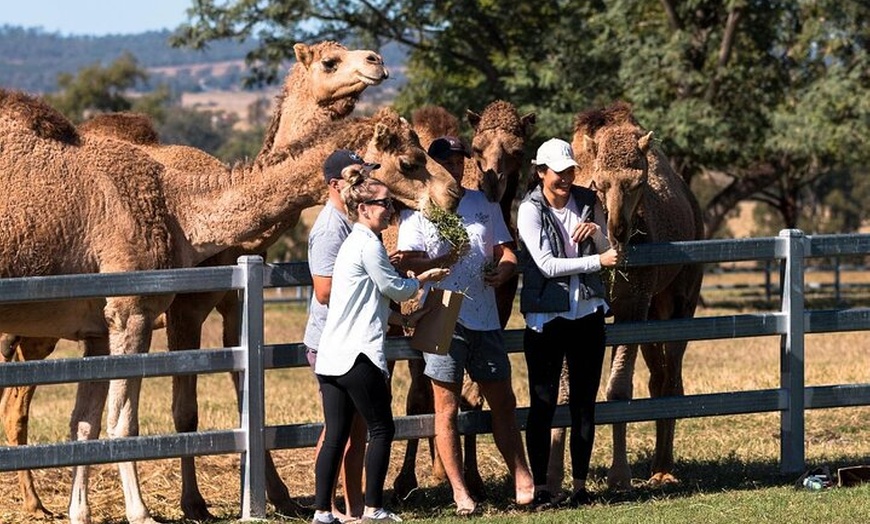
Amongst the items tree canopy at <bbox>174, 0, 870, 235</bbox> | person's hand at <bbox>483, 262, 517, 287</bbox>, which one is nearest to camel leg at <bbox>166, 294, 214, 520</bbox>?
person's hand at <bbox>483, 262, 517, 287</bbox>

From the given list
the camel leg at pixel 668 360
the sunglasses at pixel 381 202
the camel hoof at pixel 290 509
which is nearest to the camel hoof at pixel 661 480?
the camel leg at pixel 668 360

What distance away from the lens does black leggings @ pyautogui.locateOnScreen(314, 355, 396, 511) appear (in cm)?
785

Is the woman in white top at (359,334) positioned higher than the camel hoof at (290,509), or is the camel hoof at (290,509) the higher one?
the woman in white top at (359,334)

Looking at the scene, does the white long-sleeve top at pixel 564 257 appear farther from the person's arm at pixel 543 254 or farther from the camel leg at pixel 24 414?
the camel leg at pixel 24 414

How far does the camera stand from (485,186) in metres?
9.64

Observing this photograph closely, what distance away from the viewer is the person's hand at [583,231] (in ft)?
28.3

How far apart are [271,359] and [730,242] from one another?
10.4 ft

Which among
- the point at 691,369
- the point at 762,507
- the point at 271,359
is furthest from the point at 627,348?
the point at 691,369

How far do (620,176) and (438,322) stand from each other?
6.13 ft

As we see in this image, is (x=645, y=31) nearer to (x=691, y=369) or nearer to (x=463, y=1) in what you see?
(x=463, y=1)

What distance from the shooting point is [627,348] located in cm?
995

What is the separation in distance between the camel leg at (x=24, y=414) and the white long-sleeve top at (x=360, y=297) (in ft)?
9.06

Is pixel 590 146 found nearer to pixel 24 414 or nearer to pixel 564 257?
pixel 564 257

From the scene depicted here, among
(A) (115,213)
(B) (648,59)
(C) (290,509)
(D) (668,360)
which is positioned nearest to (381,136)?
(A) (115,213)
